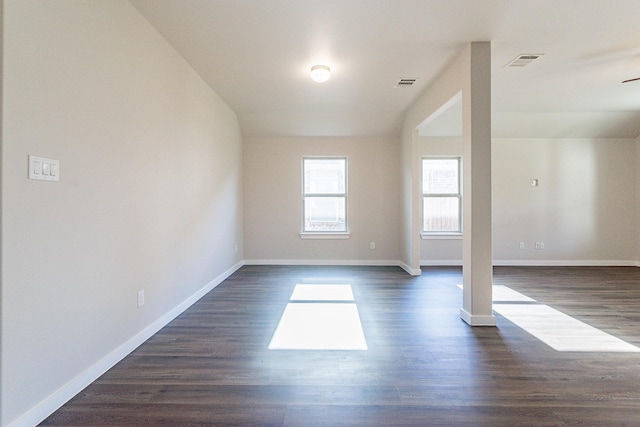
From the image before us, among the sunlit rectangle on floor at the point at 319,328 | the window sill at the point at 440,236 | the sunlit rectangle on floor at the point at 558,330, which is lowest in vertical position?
the sunlit rectangle on floor at the point at 558,330

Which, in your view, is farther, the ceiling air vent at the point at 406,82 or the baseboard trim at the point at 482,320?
the ceiling air vent at the point at 406,82

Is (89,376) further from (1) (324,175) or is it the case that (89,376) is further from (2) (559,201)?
(2) (559,201)

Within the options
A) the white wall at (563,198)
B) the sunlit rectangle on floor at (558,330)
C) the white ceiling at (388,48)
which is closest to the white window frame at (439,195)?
the white wall at (563,198)

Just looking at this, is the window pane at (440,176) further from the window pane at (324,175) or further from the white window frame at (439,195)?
the window pane at (324,175)

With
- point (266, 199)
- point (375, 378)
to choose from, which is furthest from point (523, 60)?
point (266, 199)

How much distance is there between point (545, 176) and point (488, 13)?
4.68 metres

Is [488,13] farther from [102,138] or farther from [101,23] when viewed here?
[102,138]

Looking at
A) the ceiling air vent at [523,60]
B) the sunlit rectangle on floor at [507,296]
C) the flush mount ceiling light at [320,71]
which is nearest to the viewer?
the ceiling air vent at [523,60]

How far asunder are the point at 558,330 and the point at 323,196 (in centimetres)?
417

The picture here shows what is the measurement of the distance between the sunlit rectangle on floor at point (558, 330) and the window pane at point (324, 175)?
3.51 m

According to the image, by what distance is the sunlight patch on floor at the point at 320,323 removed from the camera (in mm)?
2543

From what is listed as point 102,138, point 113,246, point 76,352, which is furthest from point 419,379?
point 102,138

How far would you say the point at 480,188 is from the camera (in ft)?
9.64

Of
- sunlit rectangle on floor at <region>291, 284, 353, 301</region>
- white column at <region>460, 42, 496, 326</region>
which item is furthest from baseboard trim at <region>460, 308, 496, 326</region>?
sunlit rectangle on floor at <region>291, 284, 353, 301</region>
